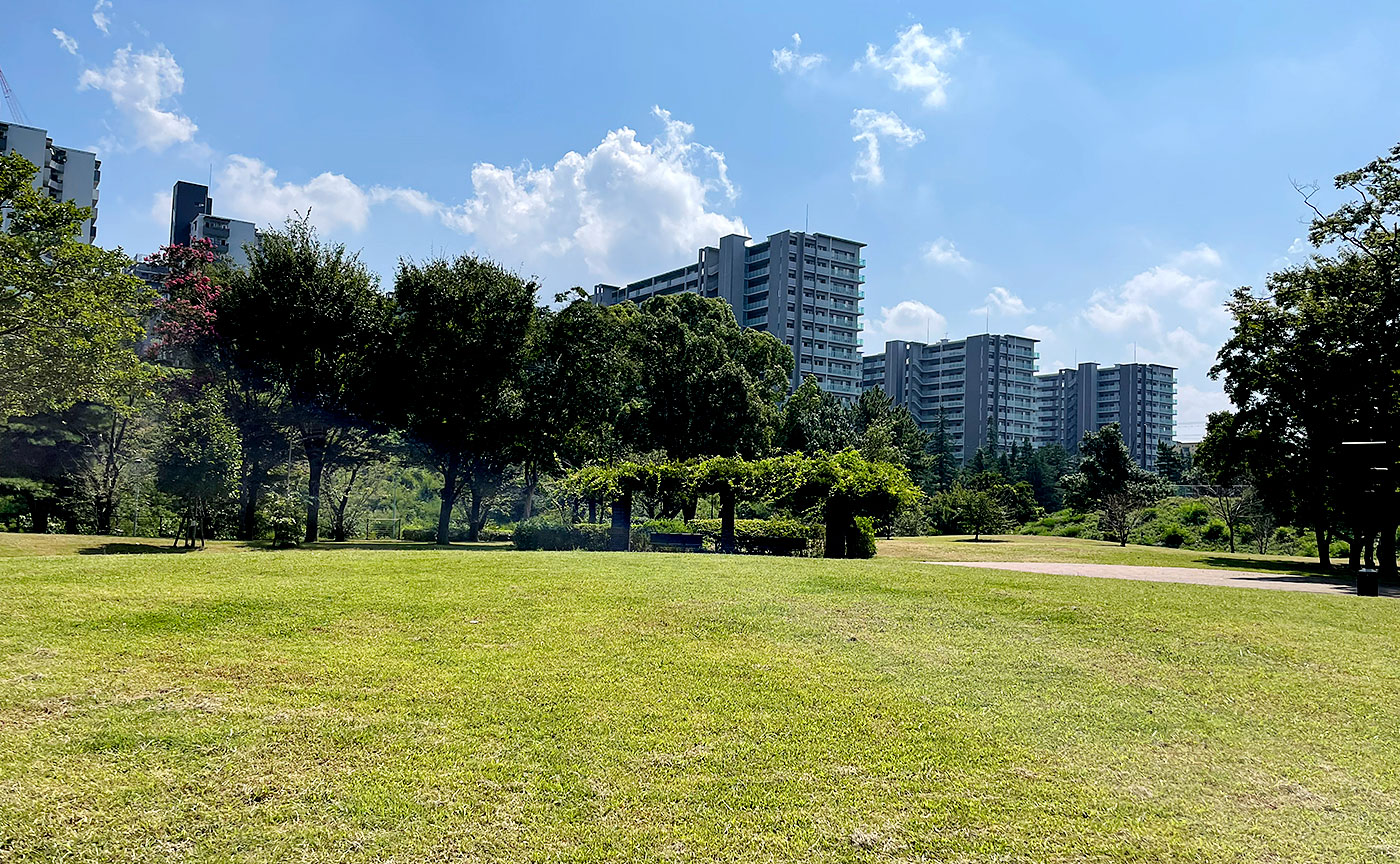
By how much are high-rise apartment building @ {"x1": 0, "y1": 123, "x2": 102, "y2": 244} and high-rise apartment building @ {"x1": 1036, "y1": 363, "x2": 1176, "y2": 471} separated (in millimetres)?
111211

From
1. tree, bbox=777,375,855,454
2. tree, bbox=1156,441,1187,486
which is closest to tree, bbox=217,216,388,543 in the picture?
tree, bbox=777,375,855,454

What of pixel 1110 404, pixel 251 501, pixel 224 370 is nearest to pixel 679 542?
pixel 251 501

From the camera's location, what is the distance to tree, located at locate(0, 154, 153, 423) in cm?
2030

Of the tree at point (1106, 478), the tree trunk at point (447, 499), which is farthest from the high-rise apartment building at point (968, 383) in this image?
the tree trunk at point (447, 499)

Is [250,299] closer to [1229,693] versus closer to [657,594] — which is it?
[657,594]

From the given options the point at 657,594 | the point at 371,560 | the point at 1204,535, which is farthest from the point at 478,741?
the point at 1204,535

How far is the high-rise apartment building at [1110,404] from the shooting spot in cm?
11756

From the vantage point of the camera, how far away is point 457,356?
980 inches

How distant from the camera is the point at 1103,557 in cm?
2572

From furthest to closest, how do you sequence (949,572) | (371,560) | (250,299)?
(250,299) → (949,572) → (371,560)

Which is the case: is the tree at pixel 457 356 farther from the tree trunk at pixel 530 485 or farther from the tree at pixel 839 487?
the tree at pixel 839 487

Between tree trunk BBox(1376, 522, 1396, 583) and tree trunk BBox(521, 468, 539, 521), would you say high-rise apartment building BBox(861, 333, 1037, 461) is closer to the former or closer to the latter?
tree trunk BBox(521, 468, 539, 521)

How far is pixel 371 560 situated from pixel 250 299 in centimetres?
1696

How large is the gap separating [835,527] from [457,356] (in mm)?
12951
